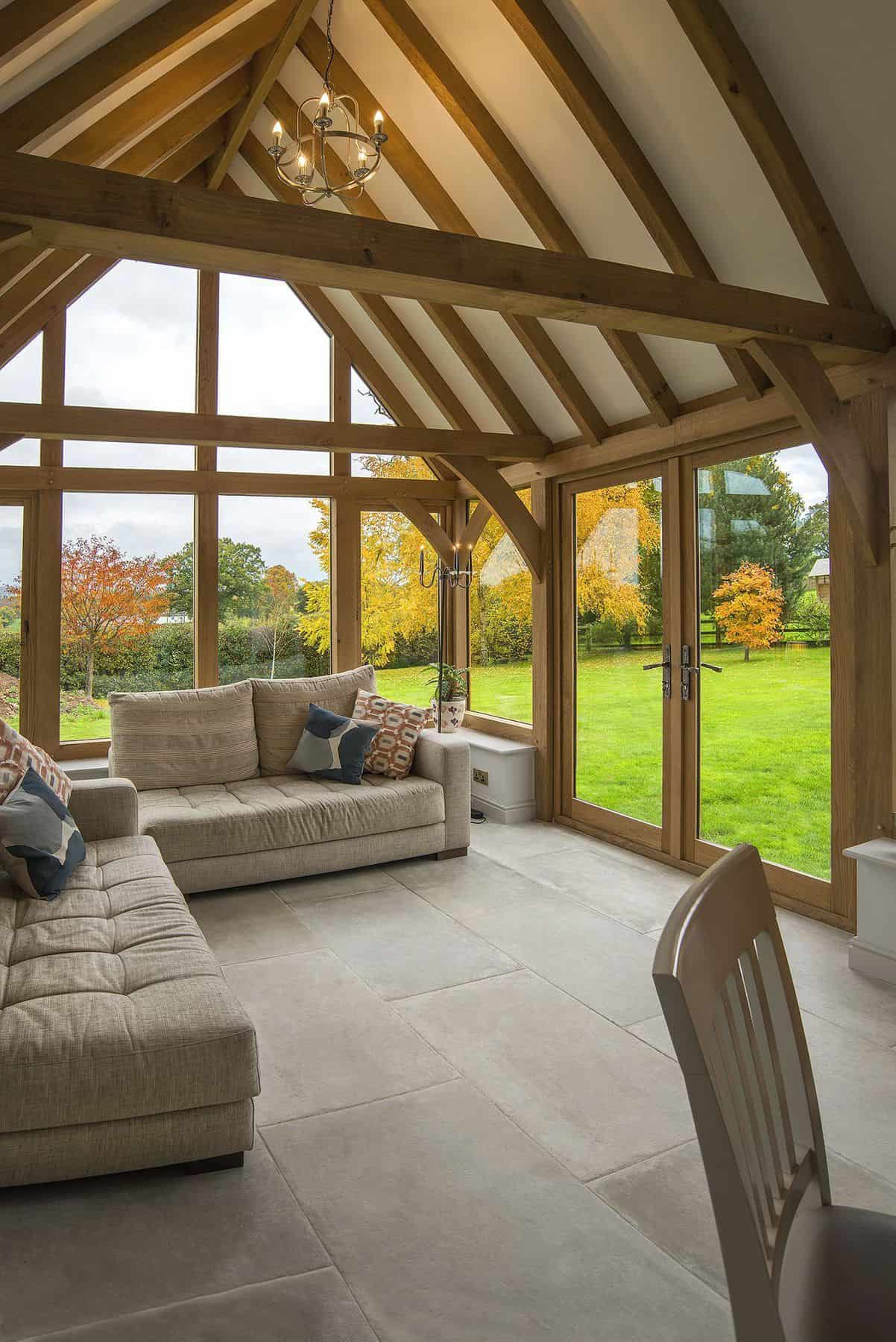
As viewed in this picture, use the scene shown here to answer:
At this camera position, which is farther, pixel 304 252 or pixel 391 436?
pixel 391 436

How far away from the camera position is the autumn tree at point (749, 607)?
416 centimetres

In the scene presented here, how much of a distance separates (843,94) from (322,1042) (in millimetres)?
3457

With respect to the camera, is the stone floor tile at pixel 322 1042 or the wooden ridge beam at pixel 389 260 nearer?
the wooden ridge beam at pixel 389 260

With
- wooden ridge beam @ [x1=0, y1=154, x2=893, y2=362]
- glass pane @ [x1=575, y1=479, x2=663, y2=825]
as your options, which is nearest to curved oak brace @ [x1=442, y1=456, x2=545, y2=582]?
glass pane @ [x1=575, y1=479, x2=663, y2=825]

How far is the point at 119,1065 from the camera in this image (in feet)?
6.95

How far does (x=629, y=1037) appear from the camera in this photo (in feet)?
9.48

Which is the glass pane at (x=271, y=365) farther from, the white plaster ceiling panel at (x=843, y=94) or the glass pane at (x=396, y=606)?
the white plaster ceiling panel at (x=843, y=94)

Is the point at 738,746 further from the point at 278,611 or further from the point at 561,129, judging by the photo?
the point at 278,611

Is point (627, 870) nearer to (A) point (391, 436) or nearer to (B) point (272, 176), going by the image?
(A) point (391, 436)

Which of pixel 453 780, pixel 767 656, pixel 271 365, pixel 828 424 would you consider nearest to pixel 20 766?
pixel 453 780

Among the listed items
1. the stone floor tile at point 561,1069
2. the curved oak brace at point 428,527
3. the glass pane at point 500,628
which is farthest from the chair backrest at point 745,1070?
the curved oak brace at point 428,527

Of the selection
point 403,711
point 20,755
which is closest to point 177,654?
point 403,711

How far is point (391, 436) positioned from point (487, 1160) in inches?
165

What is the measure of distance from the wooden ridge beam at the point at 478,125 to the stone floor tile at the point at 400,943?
2.67m
